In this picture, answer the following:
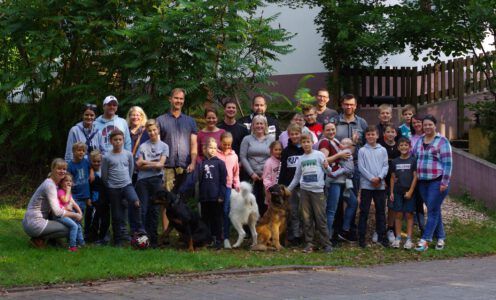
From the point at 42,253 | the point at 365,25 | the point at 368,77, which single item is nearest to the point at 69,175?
the point at 42,253

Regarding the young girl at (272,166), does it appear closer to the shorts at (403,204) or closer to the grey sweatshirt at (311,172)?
the grey sweatshirt at (311,172)

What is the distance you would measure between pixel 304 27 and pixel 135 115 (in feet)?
32.6

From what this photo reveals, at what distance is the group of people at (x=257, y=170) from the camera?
44.1 ft

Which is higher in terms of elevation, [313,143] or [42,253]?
[313,143]

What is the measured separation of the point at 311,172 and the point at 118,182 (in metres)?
2.87

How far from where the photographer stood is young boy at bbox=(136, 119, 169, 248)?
13523 millimetres

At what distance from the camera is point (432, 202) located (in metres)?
14.2

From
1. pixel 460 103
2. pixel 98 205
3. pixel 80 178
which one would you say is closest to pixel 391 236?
pixel 98 205

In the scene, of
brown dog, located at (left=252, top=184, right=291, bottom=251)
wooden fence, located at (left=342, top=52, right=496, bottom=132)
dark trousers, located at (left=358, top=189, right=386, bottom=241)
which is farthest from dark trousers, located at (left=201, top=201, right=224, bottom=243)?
wooden fence, located at (left=342, top=52, right=496, bottom=132)

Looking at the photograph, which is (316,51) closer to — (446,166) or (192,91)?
(192,91)

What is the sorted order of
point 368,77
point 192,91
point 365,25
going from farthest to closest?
point 368,77 → point 365,25 → point 192,91

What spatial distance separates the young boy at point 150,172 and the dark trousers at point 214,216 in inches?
30.2

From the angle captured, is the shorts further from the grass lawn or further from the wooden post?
the wooden post

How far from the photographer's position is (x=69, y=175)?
1282 centimetres
